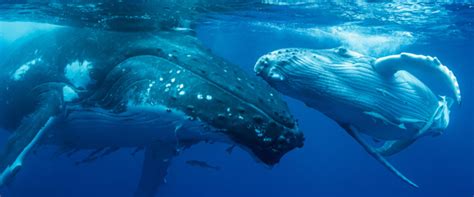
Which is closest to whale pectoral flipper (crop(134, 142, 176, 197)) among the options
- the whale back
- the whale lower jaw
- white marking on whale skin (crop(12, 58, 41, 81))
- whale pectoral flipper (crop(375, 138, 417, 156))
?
the whale lower jaw

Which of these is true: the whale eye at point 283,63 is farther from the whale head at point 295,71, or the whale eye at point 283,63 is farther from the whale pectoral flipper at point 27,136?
the whale pectoral flipper at point 27,136

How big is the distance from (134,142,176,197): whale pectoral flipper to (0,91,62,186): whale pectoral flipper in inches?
152

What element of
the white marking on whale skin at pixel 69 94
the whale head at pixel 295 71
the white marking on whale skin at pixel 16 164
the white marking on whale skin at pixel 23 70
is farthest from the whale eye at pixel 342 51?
the white marking on whale skin at pixel 23 70

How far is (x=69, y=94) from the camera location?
6.89 metres

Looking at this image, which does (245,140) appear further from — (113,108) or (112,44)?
(112,44)

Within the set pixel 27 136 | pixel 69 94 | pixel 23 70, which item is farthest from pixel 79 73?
pixel 23 70

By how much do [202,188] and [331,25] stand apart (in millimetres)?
39003

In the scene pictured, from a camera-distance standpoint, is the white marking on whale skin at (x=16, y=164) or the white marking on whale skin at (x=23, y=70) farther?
the white marking on whale skin at (x=23, y=70)

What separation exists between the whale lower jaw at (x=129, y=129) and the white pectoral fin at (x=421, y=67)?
8.42 feet

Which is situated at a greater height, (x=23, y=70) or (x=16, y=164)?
(x=23, y=70)

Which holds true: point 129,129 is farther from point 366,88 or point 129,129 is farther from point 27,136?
point 366,88

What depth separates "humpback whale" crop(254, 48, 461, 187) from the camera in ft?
18.7

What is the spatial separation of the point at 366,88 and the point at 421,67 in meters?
0.79

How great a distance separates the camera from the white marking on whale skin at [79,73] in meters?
7.07
